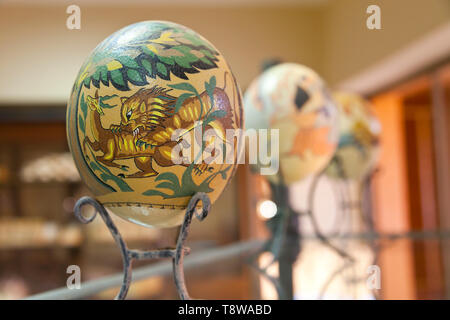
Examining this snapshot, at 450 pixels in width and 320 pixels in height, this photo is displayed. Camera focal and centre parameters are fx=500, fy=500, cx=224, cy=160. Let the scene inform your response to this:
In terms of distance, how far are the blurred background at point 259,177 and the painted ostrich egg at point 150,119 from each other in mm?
1208

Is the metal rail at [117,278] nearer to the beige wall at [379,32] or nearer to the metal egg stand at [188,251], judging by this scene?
the metal egg stand at [188,251]

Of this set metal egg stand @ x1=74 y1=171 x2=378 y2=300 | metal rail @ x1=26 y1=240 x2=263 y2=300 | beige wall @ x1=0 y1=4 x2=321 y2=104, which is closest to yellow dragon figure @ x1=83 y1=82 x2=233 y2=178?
metal egg stand @ x1=74 y1=171 x2=378 y2=300

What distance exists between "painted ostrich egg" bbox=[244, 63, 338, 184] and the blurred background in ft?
1.24

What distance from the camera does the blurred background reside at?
282 cm

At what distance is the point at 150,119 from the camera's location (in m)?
0.89

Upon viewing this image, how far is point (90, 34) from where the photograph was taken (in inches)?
53.3

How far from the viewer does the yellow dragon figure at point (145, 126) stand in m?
0.89

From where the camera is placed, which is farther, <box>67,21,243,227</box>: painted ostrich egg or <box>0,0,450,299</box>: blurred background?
<box>0,0,450,299</box>: blurred background

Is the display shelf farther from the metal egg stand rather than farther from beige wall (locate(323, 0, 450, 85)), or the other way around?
the metal egg stand

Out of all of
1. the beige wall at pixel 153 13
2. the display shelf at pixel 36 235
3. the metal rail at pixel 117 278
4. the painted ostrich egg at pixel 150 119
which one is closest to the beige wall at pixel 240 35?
the beige wall at pixel 153 13

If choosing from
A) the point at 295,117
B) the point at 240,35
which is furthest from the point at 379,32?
the point at 240,35

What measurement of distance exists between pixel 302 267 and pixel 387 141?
407 cm

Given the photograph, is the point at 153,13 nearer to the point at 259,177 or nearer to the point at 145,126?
the point at 145,126

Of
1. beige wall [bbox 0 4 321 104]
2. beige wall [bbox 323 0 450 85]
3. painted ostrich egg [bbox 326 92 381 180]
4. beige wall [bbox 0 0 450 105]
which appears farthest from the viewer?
painted ostrich egg [bbox 326 92 381 180]
